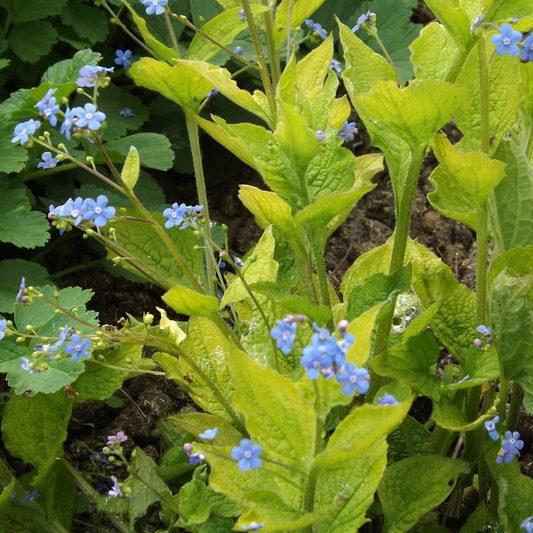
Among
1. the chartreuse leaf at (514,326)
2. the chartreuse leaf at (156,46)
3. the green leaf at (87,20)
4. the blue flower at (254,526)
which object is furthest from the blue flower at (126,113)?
the blue flower at (254,526)

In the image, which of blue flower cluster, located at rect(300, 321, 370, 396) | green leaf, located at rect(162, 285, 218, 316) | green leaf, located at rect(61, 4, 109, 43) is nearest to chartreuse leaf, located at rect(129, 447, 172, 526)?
green leaf, located at rect(162, 285, 218, 316)

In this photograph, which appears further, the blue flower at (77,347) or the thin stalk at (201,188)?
the thin stalk at (201,188)


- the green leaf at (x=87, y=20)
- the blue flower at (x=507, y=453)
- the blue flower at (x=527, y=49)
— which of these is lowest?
the blue flower at (x=507, y=453)

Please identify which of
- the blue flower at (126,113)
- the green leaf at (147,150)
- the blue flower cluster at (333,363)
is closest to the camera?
the blue flower cluster at (333,363)

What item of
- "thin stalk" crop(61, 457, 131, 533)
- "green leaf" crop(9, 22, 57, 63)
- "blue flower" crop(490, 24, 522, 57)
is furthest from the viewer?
"green leaf" crop(9, 22, 57, 63)

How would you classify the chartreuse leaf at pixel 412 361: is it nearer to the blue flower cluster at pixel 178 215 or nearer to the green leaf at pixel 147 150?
the blue flower cluster at pixel 178 215

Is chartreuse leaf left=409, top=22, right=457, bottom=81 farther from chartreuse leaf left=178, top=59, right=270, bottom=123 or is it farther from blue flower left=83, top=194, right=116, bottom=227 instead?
blue flower left=83, top=194, right=116, bottom=227

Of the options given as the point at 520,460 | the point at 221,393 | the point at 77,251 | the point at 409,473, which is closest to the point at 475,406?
the point at 409,473
